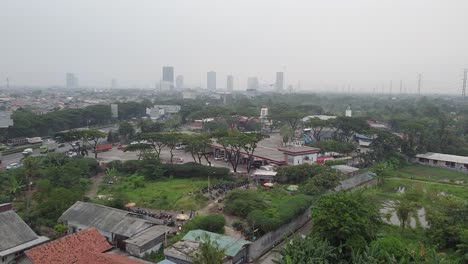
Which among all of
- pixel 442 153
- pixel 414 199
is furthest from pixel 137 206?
pixel 442 153

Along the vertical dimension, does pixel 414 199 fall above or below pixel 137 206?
above

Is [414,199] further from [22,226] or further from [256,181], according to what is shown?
[22,226]

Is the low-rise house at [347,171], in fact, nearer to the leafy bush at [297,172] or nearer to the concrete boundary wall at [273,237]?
the leafy bush at [297,172]

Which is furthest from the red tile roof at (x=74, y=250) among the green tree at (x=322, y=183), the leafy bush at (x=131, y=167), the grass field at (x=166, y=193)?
the leafy bush at (x=131, y=167)

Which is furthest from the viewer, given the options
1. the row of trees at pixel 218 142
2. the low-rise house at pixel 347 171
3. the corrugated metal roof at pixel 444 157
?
the corrugated metal roof at pixel 444 157

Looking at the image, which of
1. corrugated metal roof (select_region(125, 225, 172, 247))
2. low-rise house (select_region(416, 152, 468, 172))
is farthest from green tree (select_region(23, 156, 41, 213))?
low-rise house (select_region(416, 152, 468, 172))

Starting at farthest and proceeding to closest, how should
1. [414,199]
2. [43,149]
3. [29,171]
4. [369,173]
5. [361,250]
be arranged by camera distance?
[43,149] < [369,173] < [29,171] < [414,199] < [361,250]
